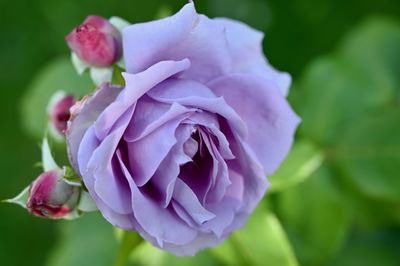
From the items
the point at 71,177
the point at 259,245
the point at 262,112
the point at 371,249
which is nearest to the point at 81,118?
the point at 71,177

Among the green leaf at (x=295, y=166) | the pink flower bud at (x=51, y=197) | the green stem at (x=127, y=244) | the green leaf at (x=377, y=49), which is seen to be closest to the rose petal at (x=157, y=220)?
the pink flower bud at (x=51, y=197)

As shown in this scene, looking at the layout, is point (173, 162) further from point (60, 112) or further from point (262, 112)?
point (60, 112)

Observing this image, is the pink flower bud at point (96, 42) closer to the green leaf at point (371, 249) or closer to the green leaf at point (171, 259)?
the green leaf at point (171, 259)

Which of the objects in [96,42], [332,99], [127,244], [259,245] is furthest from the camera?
[332,99]

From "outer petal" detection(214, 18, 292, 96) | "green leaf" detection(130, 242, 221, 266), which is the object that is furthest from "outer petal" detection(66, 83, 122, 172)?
"green leaf" detection(130, 242, 221, 266)

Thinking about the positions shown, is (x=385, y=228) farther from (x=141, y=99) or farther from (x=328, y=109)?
(x=141, y=99)

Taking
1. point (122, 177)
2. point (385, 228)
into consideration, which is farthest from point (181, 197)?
point (385, 228)
